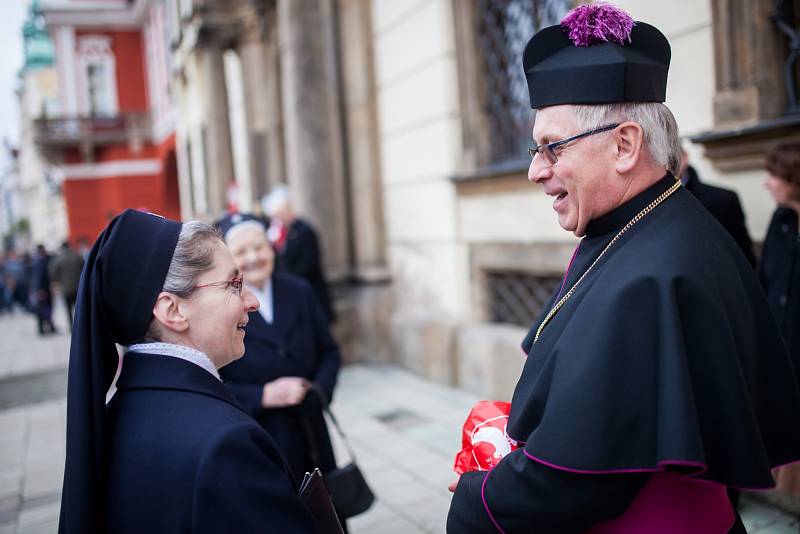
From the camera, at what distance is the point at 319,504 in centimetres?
166

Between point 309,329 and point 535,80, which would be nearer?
point 535,80

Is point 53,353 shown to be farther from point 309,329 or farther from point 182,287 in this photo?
point 182,287

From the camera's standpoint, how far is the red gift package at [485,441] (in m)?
1.64

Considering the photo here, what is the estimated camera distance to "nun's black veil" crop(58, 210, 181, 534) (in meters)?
1.36

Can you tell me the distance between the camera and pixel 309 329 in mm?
3219

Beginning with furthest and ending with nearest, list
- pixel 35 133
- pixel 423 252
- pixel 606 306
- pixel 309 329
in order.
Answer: pixel 35 133
pixel 423 252
pixel 309 329
pixel 606 306

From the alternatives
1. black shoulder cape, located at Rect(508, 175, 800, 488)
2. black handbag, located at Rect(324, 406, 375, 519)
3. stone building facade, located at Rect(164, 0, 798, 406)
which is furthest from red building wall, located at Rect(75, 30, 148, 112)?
black shoulder cape, located at Rect(508, 175, 800, 488)

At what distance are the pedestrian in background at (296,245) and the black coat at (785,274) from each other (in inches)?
166

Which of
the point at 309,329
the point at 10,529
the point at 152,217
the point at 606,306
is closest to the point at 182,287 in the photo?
the point at 152,217

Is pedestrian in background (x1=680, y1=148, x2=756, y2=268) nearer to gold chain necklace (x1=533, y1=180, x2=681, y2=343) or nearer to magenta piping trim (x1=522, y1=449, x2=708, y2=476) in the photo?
gold chain necklace (x1=533, y1=180, x2=681, y2=343)

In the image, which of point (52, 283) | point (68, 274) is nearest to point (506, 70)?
point (68, 274)

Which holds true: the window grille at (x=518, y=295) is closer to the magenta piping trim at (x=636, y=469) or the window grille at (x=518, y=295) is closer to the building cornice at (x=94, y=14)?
the magenta piping trim at (x=636, y=469)

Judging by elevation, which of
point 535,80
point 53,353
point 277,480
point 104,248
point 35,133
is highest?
point 35,133

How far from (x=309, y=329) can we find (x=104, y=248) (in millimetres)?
1818
